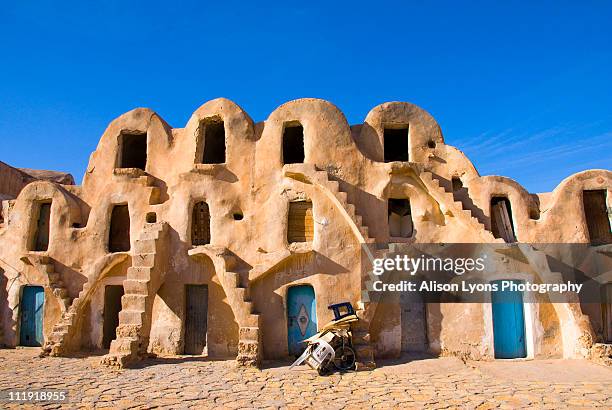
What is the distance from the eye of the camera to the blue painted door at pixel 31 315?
1673 cm

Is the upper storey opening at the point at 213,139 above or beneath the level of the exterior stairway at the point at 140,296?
above

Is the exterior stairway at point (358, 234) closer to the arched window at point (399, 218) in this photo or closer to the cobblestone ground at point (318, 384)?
Result: the cobblestone ground at point (318, 384)

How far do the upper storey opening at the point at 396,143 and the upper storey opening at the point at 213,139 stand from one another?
21.8 feet

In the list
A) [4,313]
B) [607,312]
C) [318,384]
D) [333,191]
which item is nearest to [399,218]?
[333,191]

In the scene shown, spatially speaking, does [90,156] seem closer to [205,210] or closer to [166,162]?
[166,162]

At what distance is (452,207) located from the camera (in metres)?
14.3

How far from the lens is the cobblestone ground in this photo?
31.3 feet

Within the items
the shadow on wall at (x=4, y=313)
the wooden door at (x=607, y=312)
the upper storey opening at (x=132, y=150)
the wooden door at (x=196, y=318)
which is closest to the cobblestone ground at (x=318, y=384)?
the wooden door at (x=196, y=318)

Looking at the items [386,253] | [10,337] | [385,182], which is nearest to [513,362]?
[386,253]

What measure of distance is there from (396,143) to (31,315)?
52.8 feet

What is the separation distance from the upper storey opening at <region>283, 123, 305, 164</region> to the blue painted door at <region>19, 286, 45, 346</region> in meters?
11.1

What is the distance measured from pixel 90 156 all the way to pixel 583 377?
1884cm

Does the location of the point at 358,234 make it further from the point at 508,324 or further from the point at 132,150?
the point at 132,150

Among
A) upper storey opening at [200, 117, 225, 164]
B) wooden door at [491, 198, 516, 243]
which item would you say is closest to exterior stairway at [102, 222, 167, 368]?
upper storey opening at [200, 117, 225, 164]
